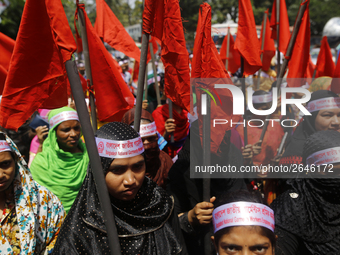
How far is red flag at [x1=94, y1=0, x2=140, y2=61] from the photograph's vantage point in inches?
150

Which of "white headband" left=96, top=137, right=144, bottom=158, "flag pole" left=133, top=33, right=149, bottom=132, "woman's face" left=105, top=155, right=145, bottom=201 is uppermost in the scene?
"flag pole" left=133, top=33, right=149, bottom=132

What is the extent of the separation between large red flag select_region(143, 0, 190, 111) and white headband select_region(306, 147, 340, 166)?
3.06 ft

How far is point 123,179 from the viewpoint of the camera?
1704 mm

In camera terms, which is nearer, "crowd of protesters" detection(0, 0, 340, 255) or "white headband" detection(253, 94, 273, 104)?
"crowd of protesters" detection(0, 0, 340, 255)

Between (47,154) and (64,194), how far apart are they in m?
0.49

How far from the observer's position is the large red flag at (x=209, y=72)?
2.15 meters

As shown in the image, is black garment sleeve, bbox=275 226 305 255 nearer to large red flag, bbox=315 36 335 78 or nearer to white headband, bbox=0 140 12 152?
white headband, bbox=0 140 12 152

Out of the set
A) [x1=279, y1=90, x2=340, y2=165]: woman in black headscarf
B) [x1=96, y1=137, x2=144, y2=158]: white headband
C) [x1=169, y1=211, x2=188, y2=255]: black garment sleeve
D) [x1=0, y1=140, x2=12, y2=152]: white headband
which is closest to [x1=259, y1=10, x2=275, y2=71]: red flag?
[x1=279, y1=90, x2=340, y2=165]: woman in black headscarf

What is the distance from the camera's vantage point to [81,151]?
11.8 feet

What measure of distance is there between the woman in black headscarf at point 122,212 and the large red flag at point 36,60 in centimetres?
42

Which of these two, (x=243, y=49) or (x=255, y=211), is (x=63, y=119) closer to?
(x=243, y=49)

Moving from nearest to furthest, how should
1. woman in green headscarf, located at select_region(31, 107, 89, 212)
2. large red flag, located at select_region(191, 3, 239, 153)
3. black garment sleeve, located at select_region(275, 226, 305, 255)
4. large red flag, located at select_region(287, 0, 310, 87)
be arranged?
black garment sleeve, located at select_region(275, 226, 305, 255) < large red flag, located at select_region(191, 3, 239, 153) < woman in green headscarf, located at select_region(31, 107, 89, 212) < large red flag, located at select_region(287, 0, 310, 87)

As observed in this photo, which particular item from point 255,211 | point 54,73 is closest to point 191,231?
point 255,211

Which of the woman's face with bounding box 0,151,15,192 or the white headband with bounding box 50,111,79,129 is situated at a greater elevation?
the woman's face with bounding box 0,151,15,192
